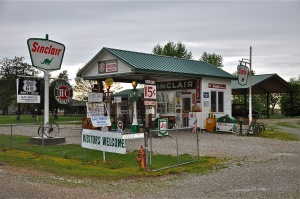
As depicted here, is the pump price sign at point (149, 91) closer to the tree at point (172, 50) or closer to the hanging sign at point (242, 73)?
the hanging sign at point (242, 73)

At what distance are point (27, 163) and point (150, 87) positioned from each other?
9.14 metres

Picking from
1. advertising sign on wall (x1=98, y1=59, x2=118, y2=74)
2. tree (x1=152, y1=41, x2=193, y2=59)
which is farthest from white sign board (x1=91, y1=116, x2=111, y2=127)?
tree (x1=152, y1=41, x2=193, y2=59)

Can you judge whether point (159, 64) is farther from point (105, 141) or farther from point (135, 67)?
point (105, 141)

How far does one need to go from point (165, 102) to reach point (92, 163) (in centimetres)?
1482

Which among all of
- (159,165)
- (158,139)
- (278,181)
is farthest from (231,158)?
(158,139)

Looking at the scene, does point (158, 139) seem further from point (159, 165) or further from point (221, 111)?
point (221, 111)

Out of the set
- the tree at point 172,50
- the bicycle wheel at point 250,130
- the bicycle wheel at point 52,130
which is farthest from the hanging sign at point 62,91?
the tree at point 172,50

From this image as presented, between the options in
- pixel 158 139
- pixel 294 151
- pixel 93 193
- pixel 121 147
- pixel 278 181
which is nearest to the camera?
pixel 93 193

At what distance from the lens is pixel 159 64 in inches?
906

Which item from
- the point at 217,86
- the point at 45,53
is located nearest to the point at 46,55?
the point at 45,53

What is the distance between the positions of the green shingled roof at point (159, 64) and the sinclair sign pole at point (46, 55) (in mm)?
4064

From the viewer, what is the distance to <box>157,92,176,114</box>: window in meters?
25.9

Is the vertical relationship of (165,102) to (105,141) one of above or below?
above

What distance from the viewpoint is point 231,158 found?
1289 centimetres
